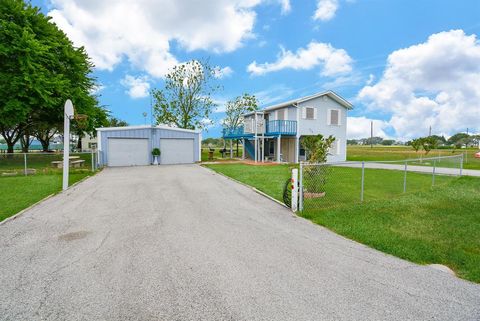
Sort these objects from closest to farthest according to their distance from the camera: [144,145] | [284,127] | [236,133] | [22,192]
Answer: [22,192] → [144,145] → [284,127] → [236,133]

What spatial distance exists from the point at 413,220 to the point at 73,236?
728cm

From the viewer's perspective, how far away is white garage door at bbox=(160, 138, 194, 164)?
2117 centimetres

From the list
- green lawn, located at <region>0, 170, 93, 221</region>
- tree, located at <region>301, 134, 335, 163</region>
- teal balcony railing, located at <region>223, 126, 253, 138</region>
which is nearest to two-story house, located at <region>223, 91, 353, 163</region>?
teal balcony railing, located at <region>223, 126, 253, 138</region>

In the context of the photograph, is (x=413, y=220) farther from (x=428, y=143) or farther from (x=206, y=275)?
(x=428, y=143)

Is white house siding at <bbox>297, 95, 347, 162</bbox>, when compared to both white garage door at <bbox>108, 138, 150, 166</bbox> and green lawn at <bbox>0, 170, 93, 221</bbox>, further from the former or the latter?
green lawn at <bbox>0, 170, 93, 221</bbox>

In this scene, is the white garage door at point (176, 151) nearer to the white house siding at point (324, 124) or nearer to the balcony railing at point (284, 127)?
the balcony railing at point (284, 127)

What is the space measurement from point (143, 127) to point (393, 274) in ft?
65.4

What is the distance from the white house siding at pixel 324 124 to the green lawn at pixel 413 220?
42.5ft

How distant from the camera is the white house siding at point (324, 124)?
22.3 m

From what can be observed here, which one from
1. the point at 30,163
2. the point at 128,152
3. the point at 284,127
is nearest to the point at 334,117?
the point at 284,127

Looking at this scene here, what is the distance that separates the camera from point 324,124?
23281 millimetres

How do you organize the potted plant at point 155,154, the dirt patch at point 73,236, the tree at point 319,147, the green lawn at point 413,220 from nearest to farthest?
the green lawn at point 413,220 < the dirt patch at point 73,236 < the tree at point 319,147 < the potted plant at point 155,154

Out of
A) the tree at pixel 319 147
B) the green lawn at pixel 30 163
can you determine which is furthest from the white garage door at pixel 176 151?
the tree at pixel 319 147

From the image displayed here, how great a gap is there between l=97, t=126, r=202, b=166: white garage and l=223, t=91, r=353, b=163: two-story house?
5895 mm
